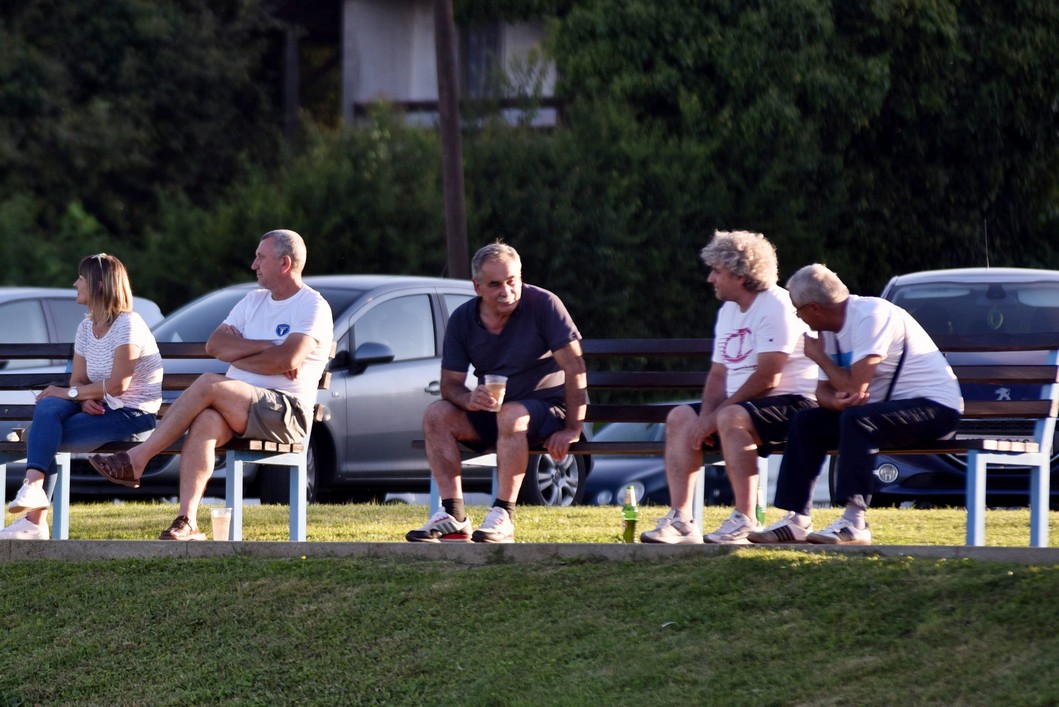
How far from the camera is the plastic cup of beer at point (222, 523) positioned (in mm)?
7992

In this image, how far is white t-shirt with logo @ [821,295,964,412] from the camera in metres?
7.31

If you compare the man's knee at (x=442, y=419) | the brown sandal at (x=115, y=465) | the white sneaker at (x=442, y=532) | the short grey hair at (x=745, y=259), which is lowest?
the white sneaker at (x=442, y=532)

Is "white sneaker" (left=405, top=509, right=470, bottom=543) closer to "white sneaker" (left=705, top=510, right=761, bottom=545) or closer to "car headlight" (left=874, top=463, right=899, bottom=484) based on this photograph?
"white sneaker" (left=705, top=510, right=761, bottom=545)

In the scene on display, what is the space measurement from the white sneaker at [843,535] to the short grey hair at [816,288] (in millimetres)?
908

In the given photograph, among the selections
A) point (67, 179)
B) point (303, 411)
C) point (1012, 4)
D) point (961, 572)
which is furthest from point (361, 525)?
point (67, 179)

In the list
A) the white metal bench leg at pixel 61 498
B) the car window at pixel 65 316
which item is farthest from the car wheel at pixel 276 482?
the white metal bench leg at pixel 61 498

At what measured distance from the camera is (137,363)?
27.8ft

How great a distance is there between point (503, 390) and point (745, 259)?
1.19 meters

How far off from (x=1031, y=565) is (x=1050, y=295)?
20.2ft

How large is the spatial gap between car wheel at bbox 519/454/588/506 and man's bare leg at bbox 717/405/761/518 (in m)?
5.12

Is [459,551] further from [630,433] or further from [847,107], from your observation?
[847,107]

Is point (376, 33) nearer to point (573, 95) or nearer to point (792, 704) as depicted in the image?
point (573, 95)

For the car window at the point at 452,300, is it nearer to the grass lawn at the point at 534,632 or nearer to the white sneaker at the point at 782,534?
the grass lawn at the point at 534,632

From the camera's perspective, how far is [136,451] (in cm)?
784
